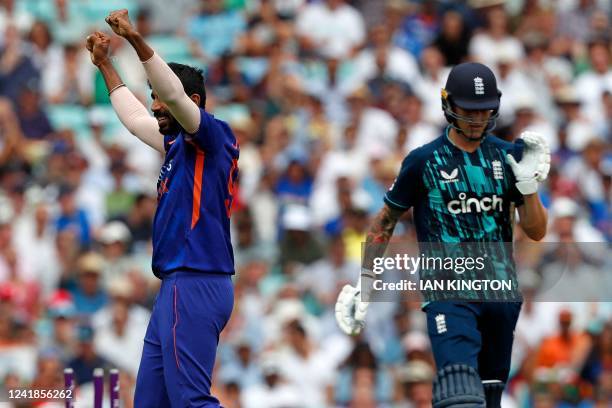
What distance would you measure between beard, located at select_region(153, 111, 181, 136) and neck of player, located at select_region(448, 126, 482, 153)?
1620mm

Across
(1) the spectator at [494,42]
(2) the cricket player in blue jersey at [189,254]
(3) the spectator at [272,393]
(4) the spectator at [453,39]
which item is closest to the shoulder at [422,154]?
(2) the cricket player in blue jersey at [189,254]

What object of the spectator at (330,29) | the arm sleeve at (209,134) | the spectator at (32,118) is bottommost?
the arm sleeve at (209,134)

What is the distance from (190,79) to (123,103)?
2.53 ft

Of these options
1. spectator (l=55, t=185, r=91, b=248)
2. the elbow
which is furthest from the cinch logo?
spectator (l=55, t=185, r=91, b=248)

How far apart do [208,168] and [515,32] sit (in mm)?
11168

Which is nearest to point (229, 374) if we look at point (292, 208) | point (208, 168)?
point (292, 208)

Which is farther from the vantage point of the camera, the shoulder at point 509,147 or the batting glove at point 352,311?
the batting glove at point 352,311

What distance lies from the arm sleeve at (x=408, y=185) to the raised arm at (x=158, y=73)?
149 centimetres

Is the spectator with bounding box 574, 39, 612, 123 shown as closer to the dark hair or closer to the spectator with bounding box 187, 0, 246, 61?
the spectator with bounding box 187, 0, 246, 61

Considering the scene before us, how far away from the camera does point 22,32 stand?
18.3 metres

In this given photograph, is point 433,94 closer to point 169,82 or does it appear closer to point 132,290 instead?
point 132,290

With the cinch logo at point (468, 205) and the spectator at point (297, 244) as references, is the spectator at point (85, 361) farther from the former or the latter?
the cinch logo at point (468, 205)

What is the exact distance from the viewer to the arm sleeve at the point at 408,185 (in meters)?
8.64

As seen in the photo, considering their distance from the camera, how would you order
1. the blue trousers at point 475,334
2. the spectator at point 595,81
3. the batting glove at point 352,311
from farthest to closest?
the spectator at point 595,81 < the batting glove at point 352,311 < the blue trousers at point 475,334
